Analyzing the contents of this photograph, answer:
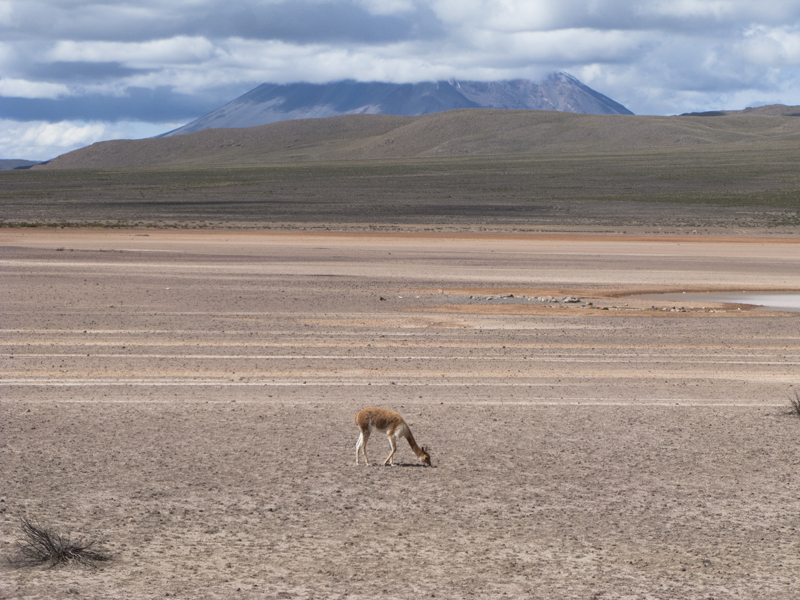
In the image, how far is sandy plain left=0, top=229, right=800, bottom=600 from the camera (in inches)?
223

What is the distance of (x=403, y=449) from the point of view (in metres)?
8.37

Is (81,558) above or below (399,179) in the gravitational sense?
below

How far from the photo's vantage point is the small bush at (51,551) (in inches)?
219

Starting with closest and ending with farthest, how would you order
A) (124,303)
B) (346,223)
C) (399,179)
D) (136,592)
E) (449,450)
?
(136,592) < (449,450) < (124,303) < (346,223) < (399,179)

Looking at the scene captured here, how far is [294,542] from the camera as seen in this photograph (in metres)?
6.05

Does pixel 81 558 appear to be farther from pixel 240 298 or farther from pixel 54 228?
pixel 54 228

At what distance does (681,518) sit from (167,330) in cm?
1079

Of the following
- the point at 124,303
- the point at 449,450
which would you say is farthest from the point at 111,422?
the point at 124,303

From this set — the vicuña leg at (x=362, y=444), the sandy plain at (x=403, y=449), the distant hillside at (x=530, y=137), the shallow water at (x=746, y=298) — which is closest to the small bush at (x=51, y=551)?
the sandy plain at (x=403, y=449)

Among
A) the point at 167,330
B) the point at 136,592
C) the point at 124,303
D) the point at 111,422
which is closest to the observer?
the point at 136,592

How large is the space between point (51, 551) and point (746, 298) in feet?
66.6

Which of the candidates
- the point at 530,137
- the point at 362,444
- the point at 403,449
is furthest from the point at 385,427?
the point at 530,137

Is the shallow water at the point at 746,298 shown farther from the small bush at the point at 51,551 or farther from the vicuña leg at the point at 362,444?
the small bush at the point at 51,551

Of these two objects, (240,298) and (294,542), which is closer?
(294,542)
